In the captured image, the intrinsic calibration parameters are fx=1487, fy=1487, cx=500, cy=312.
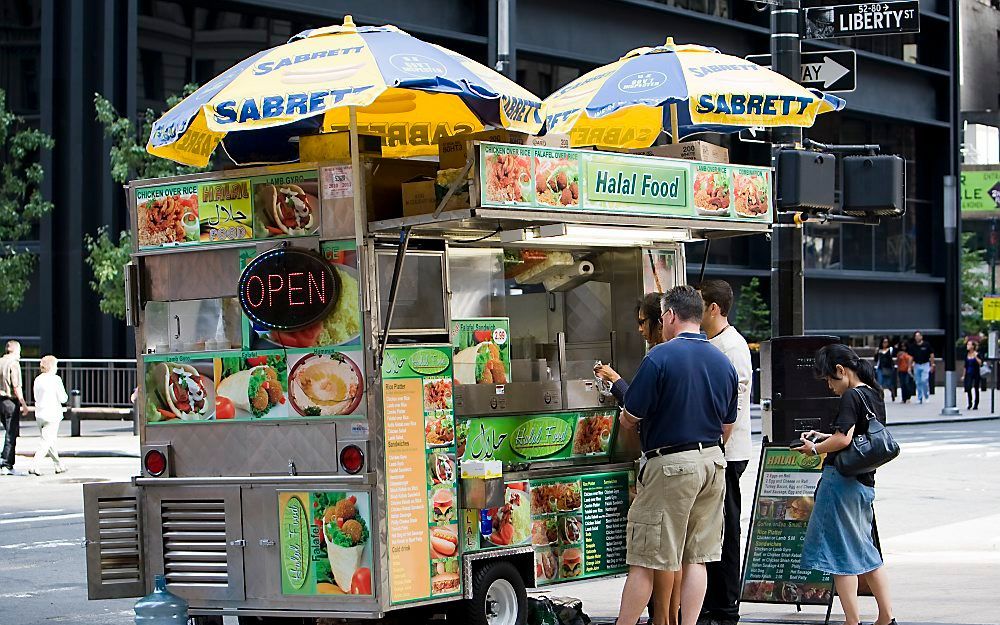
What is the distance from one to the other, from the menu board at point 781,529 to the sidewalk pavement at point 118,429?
16101 millimetres

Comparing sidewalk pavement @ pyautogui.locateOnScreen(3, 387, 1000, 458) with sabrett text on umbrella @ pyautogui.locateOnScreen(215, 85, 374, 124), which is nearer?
sabrett text on umbrella @ pyautogui.locateOnScreen(215, 85, 374, 124)

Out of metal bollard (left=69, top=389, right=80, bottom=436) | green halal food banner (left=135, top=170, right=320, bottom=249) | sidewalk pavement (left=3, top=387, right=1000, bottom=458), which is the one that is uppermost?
green halal food banner (left=135, top=170, right=320, bottom=249)

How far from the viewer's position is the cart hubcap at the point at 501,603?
27.7 ft

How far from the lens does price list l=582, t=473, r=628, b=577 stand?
898cm

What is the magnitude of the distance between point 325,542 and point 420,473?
2.03 feet

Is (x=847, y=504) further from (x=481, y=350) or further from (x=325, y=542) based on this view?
(x=325, y=542)

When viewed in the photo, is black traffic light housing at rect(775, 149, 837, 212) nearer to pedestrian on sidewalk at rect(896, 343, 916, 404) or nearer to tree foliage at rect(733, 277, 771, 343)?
tree foliage at rect(733, 277, 771, 343)

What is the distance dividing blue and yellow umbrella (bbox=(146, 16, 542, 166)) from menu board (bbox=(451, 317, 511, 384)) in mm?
1289

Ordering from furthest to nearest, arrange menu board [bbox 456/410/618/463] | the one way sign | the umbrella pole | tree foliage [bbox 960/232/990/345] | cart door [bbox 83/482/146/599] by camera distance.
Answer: tree foliage [bbox 960/232/990/345] → the one way sign → the umbrella pole → menu board [bbox 456/410/618/463] → cart door [bbox 83/482/146/599]

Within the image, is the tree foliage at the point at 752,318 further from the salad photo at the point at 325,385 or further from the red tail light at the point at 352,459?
the red tail light at the point at 352,459

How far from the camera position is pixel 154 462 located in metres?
8.49

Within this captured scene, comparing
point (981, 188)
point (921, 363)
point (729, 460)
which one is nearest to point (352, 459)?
point (729, 460)

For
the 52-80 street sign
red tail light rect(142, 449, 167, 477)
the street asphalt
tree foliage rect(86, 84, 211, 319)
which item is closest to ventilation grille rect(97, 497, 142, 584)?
red tail light rect(142, 449, 167, 477)

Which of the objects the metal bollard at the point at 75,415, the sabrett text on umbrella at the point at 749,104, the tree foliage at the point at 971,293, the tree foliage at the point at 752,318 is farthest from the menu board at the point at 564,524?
the tree foliage at the point at 971,293
